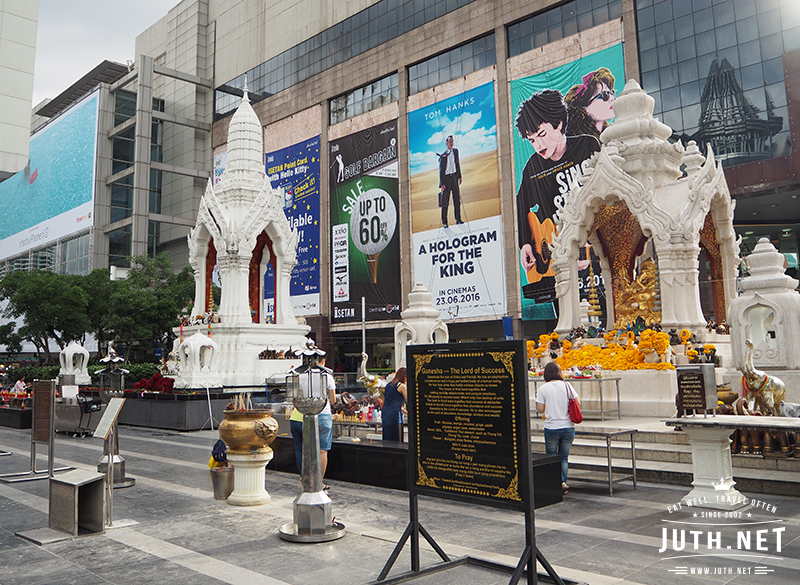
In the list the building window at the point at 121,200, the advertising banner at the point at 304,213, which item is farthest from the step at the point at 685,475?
the building window at the point at 121,200

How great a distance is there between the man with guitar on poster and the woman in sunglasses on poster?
447mm

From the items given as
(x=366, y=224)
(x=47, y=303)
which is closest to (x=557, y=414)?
(x=366, y=224)

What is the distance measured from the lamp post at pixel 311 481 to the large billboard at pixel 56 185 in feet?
182

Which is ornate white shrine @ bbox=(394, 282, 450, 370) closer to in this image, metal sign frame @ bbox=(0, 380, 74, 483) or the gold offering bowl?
metal sign frame @ bbox=(0, 380, 74, 483)

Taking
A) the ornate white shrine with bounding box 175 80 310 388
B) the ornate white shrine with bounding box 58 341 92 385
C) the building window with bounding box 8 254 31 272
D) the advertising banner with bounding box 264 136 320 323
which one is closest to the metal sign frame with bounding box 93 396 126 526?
the ornate white shrine with bounding box 175 80 310 388

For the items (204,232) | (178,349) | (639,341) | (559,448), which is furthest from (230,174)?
(559,448)

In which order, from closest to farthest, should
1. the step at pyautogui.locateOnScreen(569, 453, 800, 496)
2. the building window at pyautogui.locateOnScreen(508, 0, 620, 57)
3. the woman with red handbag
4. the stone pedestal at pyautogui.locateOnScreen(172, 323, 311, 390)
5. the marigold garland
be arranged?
the step at pyautogui.locateOnScreen(569, 453, 800, 496) → the woman with red handbag → the marigold garland → the stone pedestal at pyautogui.locateOnScreen(172, 323, 311, 390) → the building window at pyautogui.locateOnScreen(508, 0, 620, 57)

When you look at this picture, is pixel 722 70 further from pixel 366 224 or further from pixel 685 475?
pixel 685 475

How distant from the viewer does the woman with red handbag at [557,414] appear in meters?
7.96

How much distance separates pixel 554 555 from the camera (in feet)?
18.1

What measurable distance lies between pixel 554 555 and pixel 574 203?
1131cm

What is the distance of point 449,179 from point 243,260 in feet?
55.4

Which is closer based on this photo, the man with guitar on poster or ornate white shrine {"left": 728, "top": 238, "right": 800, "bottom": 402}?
ornate white shrine {"left": 728, "top": 238, "right": 800, "bottom": 402}

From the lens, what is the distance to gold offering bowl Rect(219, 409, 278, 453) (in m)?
8.07
